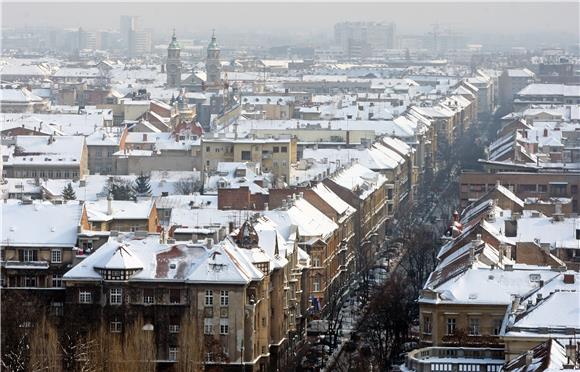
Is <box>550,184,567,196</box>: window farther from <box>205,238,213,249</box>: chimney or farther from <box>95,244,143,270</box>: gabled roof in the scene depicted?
<box>95,244,143,270</box>: gabled roof

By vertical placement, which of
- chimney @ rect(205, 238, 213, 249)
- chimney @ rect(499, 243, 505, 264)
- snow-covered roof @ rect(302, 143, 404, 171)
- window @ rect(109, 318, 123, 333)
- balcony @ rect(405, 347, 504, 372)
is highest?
chimney @ rect(205, 238, 213, 249)

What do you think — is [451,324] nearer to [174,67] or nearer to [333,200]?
[333,200]

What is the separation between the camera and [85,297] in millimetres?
52188

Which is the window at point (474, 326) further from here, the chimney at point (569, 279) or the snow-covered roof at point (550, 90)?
the snow-covered roof at point (550, 90)

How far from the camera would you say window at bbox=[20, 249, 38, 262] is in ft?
181

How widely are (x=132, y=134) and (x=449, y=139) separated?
32000 mm

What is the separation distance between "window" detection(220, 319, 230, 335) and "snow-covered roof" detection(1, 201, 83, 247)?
5.48 meters

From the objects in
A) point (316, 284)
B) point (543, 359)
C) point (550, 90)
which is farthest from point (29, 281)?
point (550, 90)

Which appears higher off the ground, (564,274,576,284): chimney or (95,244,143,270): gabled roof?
(564,274,576,284): chimney

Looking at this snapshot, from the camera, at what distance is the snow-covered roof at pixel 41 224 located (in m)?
55.3

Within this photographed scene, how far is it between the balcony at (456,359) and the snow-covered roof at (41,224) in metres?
14.1

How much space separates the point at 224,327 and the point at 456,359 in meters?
10.1

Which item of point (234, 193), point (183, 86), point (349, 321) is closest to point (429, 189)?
point (234, 193)

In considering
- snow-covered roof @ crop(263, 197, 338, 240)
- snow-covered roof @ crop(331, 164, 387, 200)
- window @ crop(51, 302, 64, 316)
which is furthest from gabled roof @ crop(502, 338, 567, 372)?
snow-covered roof @ crop(331, 164, 387, 200)
